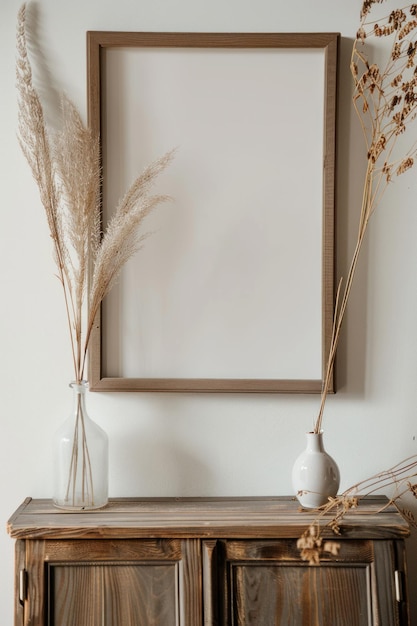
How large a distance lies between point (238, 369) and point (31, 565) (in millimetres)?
677

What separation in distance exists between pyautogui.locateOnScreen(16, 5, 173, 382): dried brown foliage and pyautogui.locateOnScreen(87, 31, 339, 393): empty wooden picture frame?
7cm

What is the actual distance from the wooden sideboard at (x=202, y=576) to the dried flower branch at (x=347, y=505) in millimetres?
35

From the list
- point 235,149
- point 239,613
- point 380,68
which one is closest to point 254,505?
point 239,613

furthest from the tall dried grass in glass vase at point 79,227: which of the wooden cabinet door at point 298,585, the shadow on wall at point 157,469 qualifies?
the wooden cabinet door at point 298,585

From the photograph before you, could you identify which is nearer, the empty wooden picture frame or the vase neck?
the vase neck

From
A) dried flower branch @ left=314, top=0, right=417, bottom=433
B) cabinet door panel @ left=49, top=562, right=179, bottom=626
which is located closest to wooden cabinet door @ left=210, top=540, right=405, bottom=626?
cabinet door panel @ left=49, top=562, right=179, bottom=626

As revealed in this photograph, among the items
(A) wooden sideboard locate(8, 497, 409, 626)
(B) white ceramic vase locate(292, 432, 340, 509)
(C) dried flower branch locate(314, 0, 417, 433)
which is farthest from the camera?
(C) dried flower branch locate(314, 0, 417, 433)

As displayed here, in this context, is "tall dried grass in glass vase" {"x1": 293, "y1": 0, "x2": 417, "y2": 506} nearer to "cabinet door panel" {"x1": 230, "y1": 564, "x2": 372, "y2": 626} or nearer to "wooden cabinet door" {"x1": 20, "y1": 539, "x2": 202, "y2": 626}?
"cabinet door panel" {"x1": 230, "y1": 564, "x2": 372, "y2": 626}

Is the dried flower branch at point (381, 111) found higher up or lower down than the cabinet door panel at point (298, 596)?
higher up

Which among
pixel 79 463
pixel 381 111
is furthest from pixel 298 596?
pixel 381 111

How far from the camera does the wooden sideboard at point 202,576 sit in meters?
1.53

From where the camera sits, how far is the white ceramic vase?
165 cm

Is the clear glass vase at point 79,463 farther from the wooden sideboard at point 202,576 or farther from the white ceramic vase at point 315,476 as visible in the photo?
the white ceramic vase at point 315,476

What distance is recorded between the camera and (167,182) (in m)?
1.81
